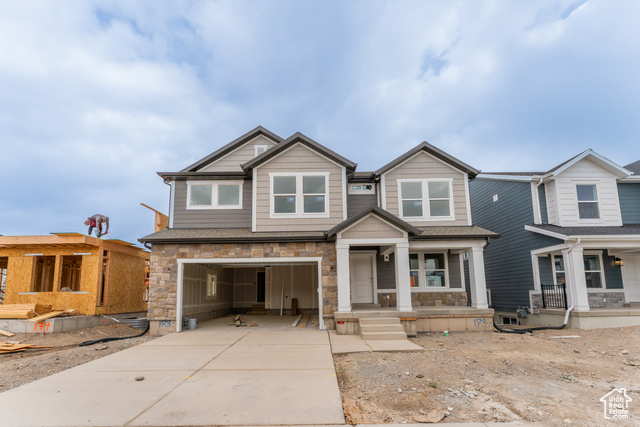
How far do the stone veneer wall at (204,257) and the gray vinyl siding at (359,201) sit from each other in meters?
2.25

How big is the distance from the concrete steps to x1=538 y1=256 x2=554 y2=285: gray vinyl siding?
6713 millimetres

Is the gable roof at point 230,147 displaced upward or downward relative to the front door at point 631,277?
upward

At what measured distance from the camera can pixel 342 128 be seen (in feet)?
305

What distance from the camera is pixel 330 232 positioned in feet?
33.6

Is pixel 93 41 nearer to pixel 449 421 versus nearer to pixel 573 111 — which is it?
pixel 449 421

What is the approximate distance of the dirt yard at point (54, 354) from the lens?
20.6 feet

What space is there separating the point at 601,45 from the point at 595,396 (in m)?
22.9

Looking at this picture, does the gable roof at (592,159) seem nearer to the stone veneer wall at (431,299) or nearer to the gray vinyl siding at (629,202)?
the gray vinyl siding at (629,202)

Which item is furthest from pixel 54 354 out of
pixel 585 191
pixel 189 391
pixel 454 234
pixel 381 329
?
pixel 585 191

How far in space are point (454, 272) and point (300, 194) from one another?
6.35m

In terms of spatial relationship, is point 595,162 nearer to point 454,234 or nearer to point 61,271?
point 454,234

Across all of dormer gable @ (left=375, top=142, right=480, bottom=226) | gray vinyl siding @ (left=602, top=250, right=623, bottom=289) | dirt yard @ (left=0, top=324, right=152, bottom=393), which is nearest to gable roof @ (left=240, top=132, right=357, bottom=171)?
dormer gable @ (left=375, top=142, right=480, bottom=226)

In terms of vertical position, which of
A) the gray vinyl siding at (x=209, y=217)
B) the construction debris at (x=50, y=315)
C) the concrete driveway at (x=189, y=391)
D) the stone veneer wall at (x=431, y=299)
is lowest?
the concrete driveway at (x=189, y=391)

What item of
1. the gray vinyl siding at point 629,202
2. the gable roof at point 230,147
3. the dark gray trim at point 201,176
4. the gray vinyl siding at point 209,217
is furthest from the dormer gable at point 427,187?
the gray vinyl siding at point 629,202
